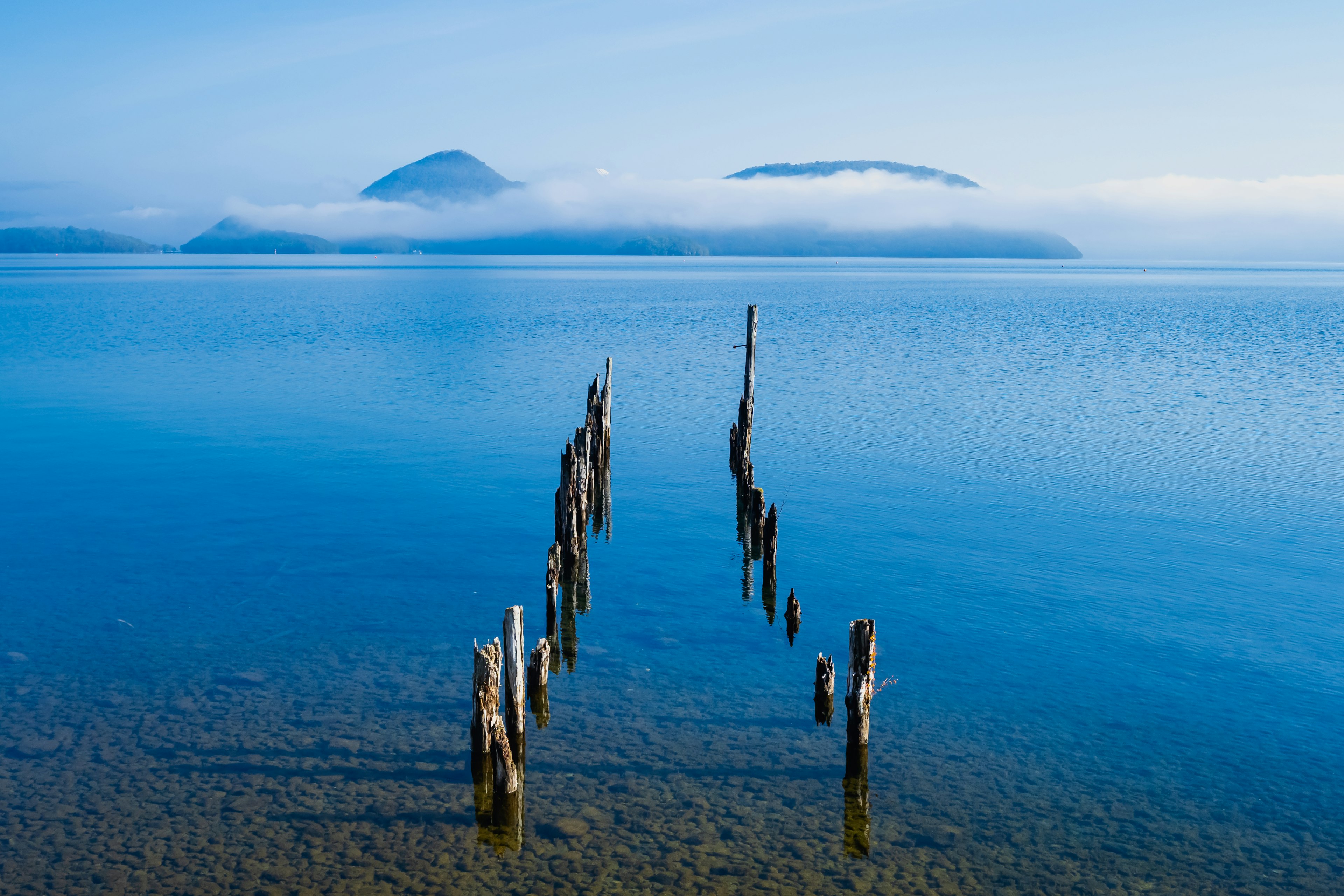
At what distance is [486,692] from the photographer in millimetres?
12062

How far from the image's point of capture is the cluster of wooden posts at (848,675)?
12242 mm

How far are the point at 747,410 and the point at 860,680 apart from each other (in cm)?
1392

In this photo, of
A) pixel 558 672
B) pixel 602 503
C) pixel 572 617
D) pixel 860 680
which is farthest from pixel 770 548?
pixel 860 680

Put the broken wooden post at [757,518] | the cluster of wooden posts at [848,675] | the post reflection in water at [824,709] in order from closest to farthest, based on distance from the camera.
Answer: the cluster of wooden posts at [848,675], the post reflection in water at [824,709], the broken wooden post at [757,518]

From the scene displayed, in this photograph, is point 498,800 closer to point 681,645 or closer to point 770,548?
point 681,645

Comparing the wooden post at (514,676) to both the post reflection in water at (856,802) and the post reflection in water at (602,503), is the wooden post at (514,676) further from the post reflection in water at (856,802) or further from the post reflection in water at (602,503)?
the post reflection in water at (602,503)

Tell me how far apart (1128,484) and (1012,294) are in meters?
123

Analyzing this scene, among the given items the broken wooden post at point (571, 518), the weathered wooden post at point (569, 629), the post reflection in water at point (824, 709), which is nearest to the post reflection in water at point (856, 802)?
the post reflection in water at point (824, 709)

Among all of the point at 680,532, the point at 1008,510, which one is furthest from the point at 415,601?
the point at 1008,510

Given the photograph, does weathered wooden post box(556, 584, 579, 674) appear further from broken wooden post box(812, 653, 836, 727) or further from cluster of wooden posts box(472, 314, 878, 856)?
broken wooden post box(812, 653, 836, 727)

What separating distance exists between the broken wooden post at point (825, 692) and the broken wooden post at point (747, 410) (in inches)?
446

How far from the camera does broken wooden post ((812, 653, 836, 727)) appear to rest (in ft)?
46.2

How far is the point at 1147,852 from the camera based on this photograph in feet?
37.8

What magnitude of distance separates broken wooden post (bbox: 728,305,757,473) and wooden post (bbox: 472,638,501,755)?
13.8m
